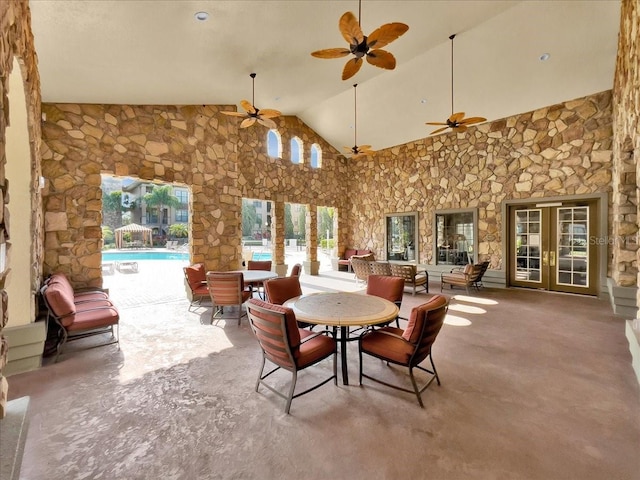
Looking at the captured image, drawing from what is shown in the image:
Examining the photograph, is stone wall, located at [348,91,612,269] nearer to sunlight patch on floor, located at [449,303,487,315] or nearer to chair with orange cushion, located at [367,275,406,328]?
sunlight patch on floor, located at [449,303,487,315]

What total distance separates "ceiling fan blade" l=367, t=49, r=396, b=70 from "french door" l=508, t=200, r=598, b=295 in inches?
230

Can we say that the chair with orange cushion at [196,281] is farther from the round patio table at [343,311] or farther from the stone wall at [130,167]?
the round patio table at [343,311]

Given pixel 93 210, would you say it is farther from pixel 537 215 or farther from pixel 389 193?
pixel 537 215

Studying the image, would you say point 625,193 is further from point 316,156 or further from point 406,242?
point 316,156

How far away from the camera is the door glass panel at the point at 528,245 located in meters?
7.32

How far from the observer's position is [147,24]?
339 centimetres

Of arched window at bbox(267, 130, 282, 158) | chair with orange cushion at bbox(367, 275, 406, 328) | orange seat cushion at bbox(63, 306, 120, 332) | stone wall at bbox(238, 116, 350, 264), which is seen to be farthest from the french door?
orange seat cushion at bbox(63, 306, 120, 332)

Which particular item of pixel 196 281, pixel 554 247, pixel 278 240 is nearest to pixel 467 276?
pixel 554 247

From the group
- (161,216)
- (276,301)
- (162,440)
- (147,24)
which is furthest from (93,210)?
(161,216)

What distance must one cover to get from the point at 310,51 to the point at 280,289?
154 inches

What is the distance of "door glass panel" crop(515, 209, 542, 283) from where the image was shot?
7.32 metres

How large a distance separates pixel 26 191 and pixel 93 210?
171cm

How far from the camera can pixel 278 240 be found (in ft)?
28.6

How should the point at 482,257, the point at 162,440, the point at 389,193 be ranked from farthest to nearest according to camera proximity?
1. the point at 389,193
2. the point at 482,257
3. the point at 162,440
